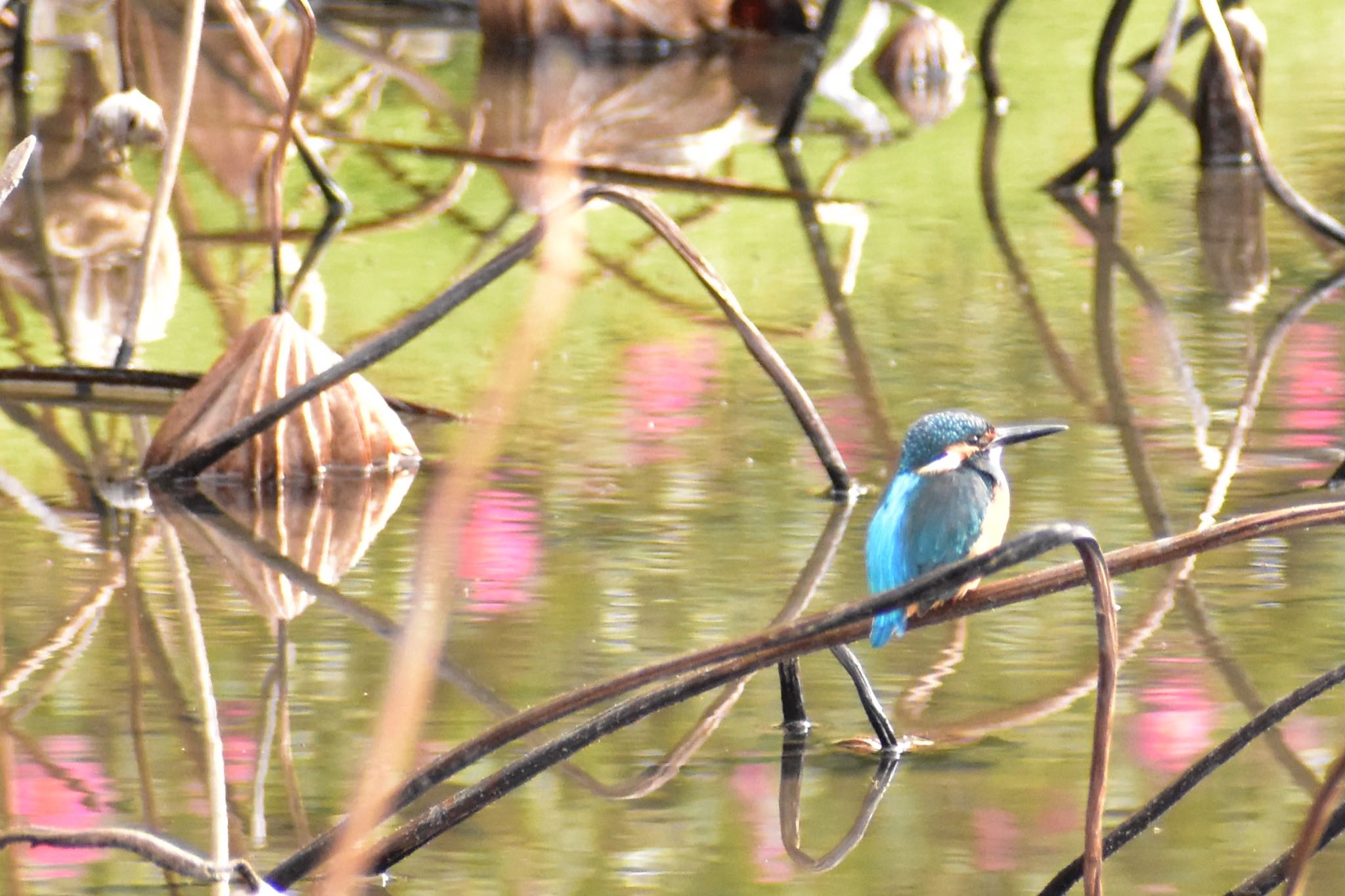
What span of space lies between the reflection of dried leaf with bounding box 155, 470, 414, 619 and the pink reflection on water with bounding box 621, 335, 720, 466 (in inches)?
7.6

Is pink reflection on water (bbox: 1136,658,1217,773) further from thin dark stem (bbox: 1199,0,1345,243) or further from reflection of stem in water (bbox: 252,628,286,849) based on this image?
thin dark stem (bbox: 1199,0,1345,243)

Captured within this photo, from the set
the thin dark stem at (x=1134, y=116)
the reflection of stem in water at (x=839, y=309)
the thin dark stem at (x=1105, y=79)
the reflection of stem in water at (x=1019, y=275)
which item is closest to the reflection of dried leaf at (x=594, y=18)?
the reflection of stem in water at (x=1019, y=275)

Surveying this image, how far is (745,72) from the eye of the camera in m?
3.70

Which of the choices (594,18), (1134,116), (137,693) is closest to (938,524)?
(137,693)

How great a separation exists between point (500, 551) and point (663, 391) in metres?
0.45

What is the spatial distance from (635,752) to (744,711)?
0.25 ft

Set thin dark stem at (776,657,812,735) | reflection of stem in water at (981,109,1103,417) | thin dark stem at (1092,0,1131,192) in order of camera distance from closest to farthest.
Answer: thin dark stem at (776,657,812,735)
reflection of stem in water at (981,109,1103,417)
thin dark stem at (1092,0,1131,192)

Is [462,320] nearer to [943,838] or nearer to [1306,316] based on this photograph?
[1306,316]

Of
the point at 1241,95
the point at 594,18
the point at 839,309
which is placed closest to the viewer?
the point at 1241,95

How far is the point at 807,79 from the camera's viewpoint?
9.57 ft

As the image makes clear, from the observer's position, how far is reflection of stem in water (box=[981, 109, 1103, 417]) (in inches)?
72.4

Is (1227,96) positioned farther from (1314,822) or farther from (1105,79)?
(1314,822)

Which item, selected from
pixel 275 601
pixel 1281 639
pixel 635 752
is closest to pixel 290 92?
pixel 275 601

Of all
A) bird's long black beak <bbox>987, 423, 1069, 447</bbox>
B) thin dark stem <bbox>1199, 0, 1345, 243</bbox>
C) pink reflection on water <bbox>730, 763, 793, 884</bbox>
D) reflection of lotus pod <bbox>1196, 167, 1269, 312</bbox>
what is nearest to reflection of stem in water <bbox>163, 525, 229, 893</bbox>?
pink reflection on water <bbox>730, 763, 793, 884</bbox>
